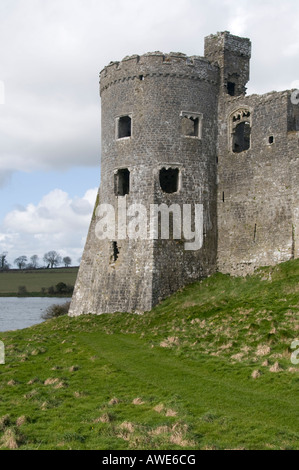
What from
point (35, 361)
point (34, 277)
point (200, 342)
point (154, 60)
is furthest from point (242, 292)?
point (34, 277)

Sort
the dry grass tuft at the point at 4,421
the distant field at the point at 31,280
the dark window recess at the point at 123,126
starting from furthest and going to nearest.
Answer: the distant field at the point at 31,280
the dark window recess at the point at 123,126
the dry grass tuft at the point at 4,421

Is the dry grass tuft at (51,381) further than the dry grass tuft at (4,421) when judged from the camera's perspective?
Yes

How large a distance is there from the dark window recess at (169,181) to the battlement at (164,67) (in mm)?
4429

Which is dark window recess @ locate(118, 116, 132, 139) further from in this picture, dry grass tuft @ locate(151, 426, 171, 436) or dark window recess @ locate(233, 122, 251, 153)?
dry grass tuft @ locate(151, 426, 171, 436)

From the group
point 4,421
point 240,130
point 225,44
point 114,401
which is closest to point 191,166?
point 240,130

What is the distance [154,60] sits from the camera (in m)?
24.9

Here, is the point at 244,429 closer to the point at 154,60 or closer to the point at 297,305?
the point at 297,305

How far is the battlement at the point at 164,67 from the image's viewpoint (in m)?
24.8

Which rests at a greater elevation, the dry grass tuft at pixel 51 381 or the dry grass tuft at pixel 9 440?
the dry grass tuft at pixel 51 381

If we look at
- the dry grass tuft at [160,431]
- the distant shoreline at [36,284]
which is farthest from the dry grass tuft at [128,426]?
the distant shoreline at [36,284]

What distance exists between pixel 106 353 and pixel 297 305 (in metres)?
6.03

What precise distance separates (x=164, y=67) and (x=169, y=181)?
5.22 meters

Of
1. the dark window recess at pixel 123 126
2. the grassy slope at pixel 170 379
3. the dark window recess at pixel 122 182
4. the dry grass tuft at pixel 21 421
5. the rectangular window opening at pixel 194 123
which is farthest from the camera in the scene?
the dark window recess at pixel 123 126

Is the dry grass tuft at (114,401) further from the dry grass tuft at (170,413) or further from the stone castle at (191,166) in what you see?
the stone castle at (191,166)
